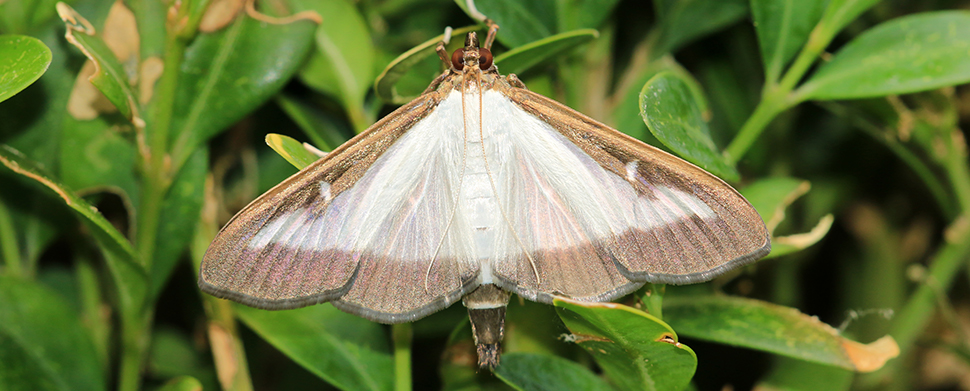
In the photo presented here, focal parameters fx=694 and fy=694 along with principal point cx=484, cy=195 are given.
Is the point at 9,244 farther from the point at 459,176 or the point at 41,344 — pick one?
the point at 459,176

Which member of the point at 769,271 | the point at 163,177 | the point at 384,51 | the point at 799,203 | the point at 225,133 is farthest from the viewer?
the point at 799,203

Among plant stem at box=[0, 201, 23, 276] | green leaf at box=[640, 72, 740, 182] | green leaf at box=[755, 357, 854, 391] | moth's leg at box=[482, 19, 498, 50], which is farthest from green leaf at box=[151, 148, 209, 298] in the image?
green leaf at box=[755, 357, 854, 391]

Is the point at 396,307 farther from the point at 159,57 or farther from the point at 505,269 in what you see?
the point at 159,57

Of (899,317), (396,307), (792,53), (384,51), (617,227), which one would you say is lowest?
(899,317)

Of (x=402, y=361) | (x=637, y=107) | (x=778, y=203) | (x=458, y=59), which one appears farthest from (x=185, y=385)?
(x=778, y=203)

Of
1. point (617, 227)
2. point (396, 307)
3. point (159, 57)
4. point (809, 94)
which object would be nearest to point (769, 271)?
point (809, 94)

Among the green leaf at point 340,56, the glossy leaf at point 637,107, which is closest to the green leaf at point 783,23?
the glossy leaf at point 637,107
